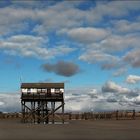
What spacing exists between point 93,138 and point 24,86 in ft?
108

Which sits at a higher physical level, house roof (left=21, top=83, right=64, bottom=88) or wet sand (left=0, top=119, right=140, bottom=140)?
house roof (left=21, top=83, right=64, bottom=88)

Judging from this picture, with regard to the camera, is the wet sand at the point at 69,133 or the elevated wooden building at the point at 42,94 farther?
the elevated wooden building at the point at 42,94

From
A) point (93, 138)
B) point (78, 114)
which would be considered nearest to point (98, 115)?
point (78, 114)

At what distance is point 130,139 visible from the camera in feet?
113

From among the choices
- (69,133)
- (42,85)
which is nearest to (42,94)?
(42,85)

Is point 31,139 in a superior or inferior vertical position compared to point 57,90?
inferior

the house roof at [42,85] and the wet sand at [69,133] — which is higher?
the house roof at [42,85]

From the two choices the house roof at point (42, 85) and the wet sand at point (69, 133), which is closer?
the wet sand at point (69, 133)

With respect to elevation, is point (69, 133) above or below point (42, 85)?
below

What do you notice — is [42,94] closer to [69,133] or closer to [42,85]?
[42,85]

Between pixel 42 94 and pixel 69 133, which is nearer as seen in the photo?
pixel 69 133

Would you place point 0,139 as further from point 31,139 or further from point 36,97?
point 36,97

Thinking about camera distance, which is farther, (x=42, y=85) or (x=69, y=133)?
(x=42, y=85)

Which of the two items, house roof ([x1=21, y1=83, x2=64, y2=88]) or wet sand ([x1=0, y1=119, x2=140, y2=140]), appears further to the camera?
house roof ([x1=21, y1=83, x2=64, y2=88])
